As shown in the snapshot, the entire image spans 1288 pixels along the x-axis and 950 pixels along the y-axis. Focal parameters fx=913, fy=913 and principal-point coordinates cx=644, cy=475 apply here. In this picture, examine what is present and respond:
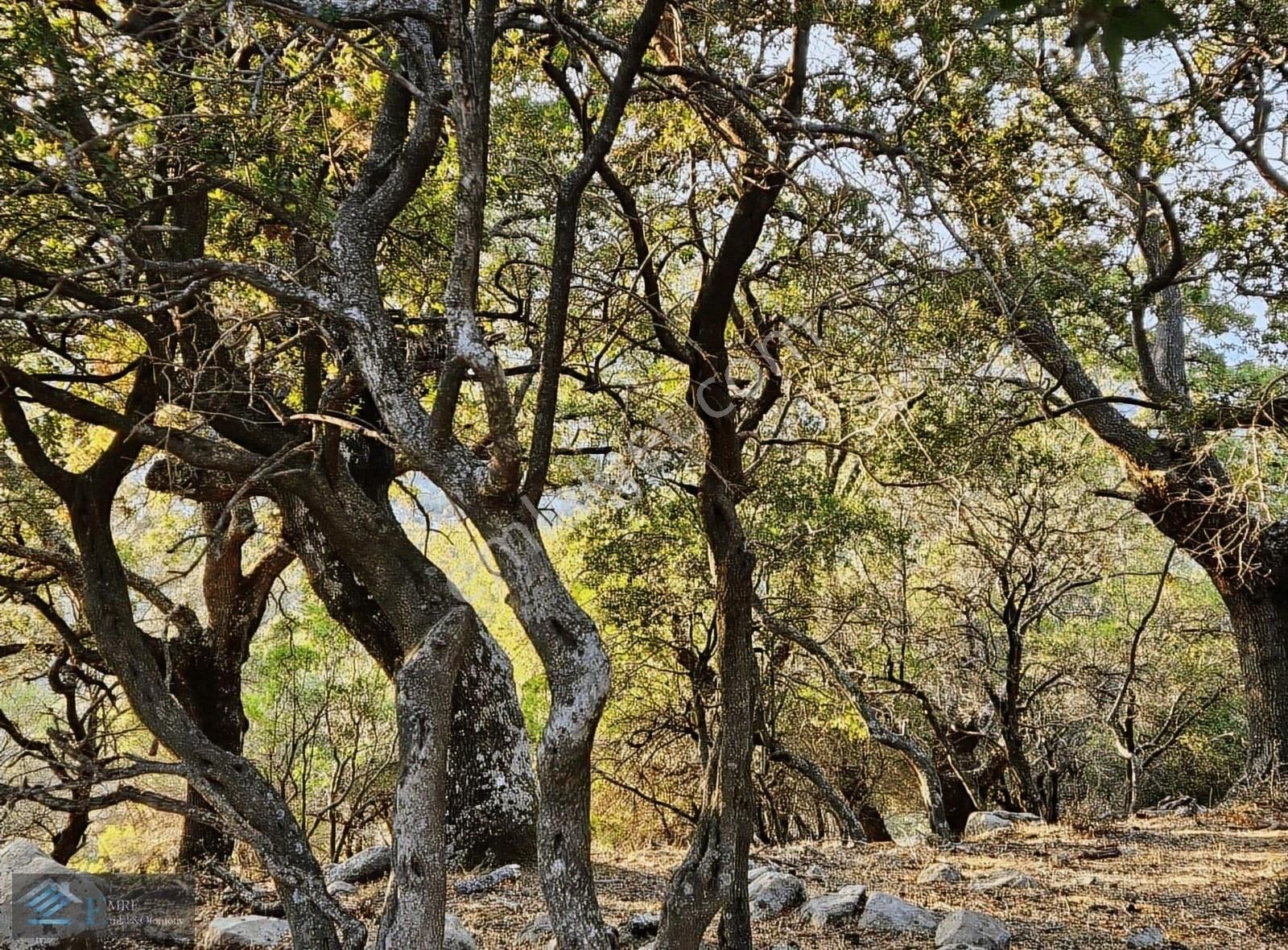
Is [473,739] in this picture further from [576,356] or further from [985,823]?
[985,823]

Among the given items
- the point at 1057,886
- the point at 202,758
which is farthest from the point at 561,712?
the point at 1057,886

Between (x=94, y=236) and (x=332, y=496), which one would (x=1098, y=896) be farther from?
(x=94, y=236)

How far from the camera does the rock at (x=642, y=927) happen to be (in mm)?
4902

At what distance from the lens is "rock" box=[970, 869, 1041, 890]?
5.73m

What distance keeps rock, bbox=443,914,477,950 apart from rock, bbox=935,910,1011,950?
2312 mm

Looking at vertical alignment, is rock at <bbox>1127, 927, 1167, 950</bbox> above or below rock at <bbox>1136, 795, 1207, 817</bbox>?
above

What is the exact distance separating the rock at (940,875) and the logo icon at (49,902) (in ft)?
16.8

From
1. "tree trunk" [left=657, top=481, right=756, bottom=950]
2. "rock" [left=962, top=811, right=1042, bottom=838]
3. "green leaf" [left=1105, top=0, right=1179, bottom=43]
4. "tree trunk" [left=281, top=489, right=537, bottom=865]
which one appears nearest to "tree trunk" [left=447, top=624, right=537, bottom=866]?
"tree trunk" [left=281, top=489, right=537, bottom=865]

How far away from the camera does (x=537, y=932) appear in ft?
16.2

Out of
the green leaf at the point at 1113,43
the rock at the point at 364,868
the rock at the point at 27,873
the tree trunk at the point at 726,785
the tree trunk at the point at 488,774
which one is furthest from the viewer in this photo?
the rock at the point at 364,868

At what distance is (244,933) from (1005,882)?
4.55 metres

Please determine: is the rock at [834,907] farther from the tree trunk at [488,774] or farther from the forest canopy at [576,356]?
the tree trunk at [488,774]

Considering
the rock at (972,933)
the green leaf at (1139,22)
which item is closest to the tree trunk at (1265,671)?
the rock at (972,933)

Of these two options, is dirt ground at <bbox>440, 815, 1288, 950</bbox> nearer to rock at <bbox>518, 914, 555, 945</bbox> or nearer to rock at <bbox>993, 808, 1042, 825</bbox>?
rock at <bbox>518, 914, 555, 945</bbox>
